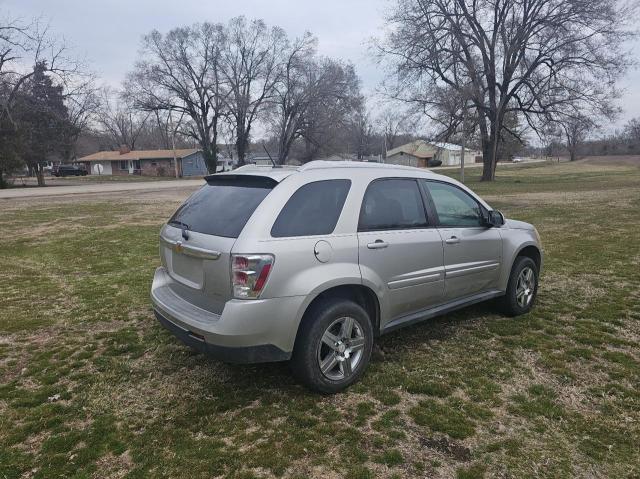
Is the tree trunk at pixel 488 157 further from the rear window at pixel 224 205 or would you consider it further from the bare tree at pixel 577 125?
the rear window at pixel 224 205

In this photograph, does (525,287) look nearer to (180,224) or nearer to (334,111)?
(180,224)

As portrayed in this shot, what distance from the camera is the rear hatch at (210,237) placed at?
310cm

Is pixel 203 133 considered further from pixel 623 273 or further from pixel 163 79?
pixel 623 273

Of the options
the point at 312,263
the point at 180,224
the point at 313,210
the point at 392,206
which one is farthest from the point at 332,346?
the point at 180,224

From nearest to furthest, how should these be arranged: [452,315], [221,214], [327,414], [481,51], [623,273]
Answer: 1. [327,414]
2. [221,214]
3. [452,315]
4. [623,273]
5. [481,51]

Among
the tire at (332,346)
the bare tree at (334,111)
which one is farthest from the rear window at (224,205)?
the bare tree at (334,111)

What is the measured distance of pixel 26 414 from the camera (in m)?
3.20

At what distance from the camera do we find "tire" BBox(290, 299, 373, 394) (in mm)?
3199

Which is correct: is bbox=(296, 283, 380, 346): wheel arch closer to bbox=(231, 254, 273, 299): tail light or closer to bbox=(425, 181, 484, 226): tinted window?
bbox=(231, 254, 273, 299): tail light

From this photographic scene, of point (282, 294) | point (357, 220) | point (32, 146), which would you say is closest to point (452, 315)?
point (357, 220)

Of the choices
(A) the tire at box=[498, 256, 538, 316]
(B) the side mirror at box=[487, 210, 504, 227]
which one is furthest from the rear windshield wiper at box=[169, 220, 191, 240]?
(A) the tire at box=[498, 256, 538, 316]

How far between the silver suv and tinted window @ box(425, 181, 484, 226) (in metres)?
0.02

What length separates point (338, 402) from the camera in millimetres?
3311

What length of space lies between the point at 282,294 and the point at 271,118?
50599 mm
